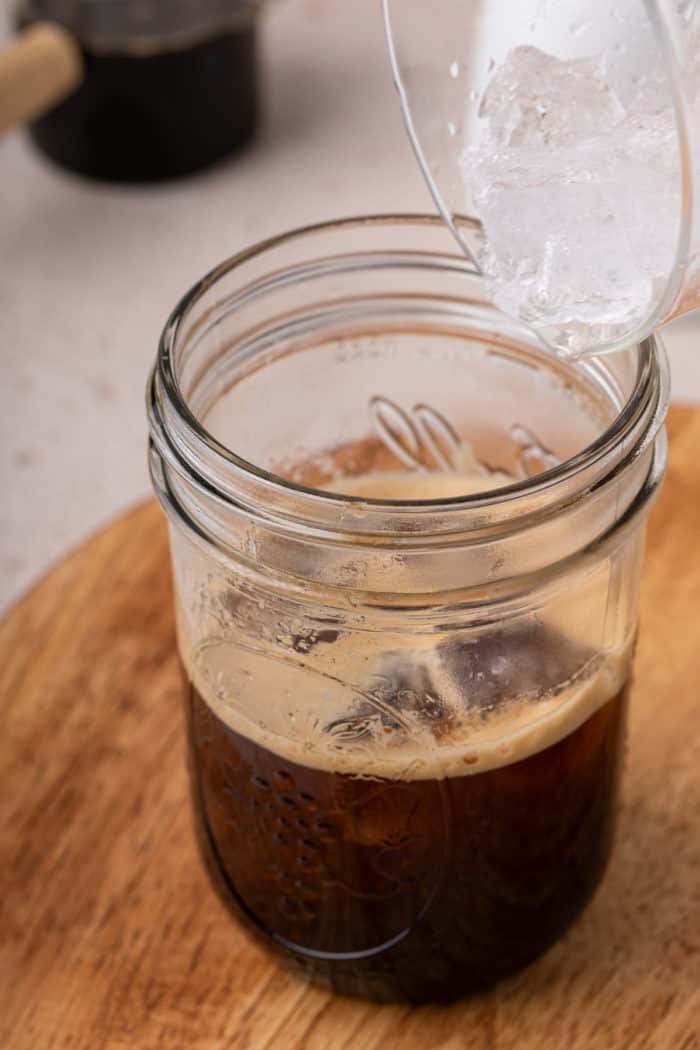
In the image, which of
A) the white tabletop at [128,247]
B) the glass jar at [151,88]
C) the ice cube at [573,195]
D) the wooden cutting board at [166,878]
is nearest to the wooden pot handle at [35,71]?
the glass jar at [151,88]

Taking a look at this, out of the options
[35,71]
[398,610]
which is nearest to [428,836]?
[398,610]

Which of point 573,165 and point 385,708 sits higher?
point 573,165

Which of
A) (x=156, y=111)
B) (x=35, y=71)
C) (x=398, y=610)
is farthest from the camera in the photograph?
(x=156, y=111)

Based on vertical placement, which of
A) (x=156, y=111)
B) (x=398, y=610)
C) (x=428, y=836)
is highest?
(x=398, y=610)

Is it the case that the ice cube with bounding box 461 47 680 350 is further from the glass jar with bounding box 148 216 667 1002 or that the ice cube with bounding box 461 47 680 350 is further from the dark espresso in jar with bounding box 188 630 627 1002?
the dark espresso in jar with bounding box 188 630 627 1002

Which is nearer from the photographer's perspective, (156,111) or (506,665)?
(506,665)

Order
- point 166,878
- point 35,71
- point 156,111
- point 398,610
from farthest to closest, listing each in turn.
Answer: point 156,111, point 35,71, point 166,878, point 398,610

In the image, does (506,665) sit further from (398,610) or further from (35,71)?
(35,71)

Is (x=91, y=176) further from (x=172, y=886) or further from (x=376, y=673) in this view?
(x=376, y=673)
